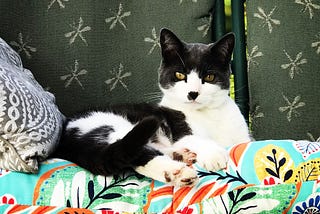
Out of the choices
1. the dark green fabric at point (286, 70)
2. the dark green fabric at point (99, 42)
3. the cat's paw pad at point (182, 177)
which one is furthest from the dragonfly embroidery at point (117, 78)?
the cat's paw pad at point (182, 177)

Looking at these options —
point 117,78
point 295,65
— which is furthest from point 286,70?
point 117,78

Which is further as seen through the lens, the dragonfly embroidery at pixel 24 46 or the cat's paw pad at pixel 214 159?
the dragonfly embroidery at pixel 24 46

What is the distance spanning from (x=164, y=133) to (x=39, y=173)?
456 mm

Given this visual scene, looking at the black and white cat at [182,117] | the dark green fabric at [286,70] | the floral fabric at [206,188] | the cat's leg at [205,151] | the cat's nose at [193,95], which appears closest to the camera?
the floral fabric at [206,188]

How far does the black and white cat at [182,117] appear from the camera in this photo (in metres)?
1.23

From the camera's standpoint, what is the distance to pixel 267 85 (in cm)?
179

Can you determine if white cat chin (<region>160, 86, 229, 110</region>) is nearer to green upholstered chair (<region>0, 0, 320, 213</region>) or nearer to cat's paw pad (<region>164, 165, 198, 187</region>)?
green upholstered chair (<region>0, 0, 320, 213</region>)

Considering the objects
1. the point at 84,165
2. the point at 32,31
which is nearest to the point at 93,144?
the point at 84,165

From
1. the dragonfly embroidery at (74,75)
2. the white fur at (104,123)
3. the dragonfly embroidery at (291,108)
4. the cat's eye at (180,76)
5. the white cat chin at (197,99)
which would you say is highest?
the cat's eye at (180,76)

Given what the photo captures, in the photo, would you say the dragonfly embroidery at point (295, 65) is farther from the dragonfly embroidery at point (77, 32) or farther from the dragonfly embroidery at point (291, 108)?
the dragonfly embroidery at point (77, 32)

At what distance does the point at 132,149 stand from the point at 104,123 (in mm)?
306

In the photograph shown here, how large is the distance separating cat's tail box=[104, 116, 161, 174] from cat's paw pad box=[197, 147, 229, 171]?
0.47ft

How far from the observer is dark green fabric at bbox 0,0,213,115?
181cm

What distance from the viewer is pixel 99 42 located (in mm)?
1824
